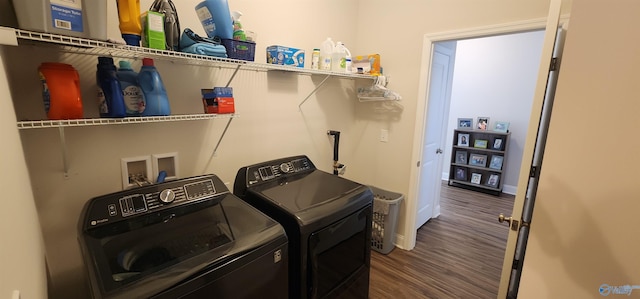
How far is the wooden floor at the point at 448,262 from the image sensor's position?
2135 mm

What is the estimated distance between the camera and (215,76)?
1668 mm

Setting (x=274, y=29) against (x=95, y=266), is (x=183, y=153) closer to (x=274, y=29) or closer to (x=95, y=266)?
(x=95, y=266)

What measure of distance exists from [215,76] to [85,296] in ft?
4.54

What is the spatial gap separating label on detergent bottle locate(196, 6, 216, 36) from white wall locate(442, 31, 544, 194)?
4.07 metres

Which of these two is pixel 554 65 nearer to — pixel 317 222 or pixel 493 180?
pixel 317 222

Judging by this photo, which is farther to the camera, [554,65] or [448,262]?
[448,262]

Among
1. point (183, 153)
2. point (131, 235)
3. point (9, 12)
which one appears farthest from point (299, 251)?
point (9, 12)

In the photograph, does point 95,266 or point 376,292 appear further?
point 376,292

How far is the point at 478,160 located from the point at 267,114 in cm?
400

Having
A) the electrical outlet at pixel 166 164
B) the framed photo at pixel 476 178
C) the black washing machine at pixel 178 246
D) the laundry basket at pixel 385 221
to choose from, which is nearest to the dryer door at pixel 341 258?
the black washing machine at pixel 178 246

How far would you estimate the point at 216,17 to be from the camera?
4.25 feet

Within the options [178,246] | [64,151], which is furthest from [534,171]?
[64,151]

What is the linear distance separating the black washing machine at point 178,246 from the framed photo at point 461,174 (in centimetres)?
438

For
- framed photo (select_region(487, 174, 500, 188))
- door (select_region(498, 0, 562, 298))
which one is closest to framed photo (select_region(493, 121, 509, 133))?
framed photo (select_region(487, 174, 500, 188))
